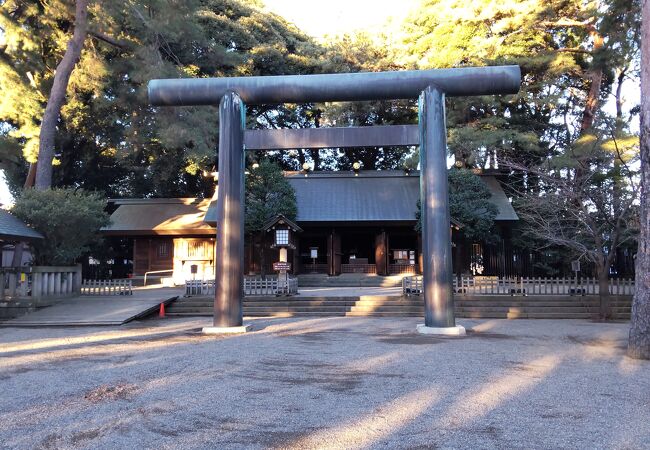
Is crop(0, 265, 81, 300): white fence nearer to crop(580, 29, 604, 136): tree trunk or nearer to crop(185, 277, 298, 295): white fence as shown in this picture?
crop(185, 277, 298, 295): white fence

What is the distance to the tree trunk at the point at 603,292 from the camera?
45.3ft

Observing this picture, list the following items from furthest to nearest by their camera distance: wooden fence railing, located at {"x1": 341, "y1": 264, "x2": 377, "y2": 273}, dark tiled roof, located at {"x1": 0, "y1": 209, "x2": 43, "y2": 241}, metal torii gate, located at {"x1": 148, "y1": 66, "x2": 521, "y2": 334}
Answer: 1. wooden fence railing, located at {"x1": 341, "y1": 264, "x2": 377, "y2": 273}
2. dark tiled roof, located at {"x1": 0, "y1": 209, "x2": 43, "y2": 241}
3. metal torii gate, located at {"x1": 148, "y1": 66, "x2": 521, "y2": 334}

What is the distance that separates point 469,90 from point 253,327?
7.74m

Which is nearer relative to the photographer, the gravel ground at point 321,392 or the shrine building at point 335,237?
the gravel ground at point 321,392

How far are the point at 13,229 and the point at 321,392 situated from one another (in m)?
12.8

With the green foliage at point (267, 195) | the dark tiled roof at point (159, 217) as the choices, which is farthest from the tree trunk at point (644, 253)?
the dark tiled roof at point (159, 217)

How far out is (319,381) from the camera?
6.54 m

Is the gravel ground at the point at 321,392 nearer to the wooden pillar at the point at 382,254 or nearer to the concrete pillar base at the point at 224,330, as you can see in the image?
the concrete pillar base at the point at 224,330

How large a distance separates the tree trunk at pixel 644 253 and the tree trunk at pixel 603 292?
5818 millimetres

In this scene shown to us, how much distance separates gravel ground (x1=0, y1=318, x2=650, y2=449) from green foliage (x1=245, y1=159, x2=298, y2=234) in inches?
515

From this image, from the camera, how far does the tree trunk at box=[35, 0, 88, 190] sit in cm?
1903

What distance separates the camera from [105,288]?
17781mm

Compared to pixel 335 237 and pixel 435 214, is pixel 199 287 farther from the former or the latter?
pixel 335 237

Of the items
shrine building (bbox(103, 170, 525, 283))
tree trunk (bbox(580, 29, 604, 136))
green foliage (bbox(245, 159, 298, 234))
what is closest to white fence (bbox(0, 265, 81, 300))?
green foliage (bbox(245, 159, 298, 234))
